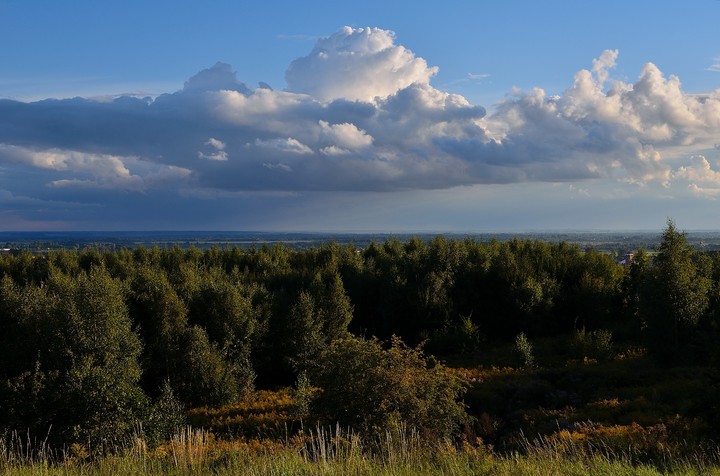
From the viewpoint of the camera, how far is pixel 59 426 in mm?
19734

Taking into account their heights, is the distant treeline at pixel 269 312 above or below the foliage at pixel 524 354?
above

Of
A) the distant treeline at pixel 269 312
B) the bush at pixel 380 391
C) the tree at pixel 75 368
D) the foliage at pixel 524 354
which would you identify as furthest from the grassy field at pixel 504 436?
the distant treeline at pixel 269 312

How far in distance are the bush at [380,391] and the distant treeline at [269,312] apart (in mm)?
2458

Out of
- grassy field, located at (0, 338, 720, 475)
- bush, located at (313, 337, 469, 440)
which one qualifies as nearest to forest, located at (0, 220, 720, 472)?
bush, located at (313, 337, 469, 440)

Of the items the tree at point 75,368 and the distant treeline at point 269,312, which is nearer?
the tree at point 75,368

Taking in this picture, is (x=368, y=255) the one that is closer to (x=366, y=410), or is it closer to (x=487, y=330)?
(x=487, y=330)

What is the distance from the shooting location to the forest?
682 inches

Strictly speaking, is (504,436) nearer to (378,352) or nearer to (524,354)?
(378,352)

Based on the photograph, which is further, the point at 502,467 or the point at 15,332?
the point at 15,332

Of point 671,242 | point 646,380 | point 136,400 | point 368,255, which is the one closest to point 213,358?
point 136,400

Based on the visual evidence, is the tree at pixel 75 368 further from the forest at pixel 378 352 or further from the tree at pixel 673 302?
the tree at pixel 673 302

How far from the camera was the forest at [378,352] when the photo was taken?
17.3m

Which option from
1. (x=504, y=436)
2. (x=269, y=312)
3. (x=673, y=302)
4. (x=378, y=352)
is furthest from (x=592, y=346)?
(x=378, y=352)

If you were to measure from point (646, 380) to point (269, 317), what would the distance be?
21727mm
